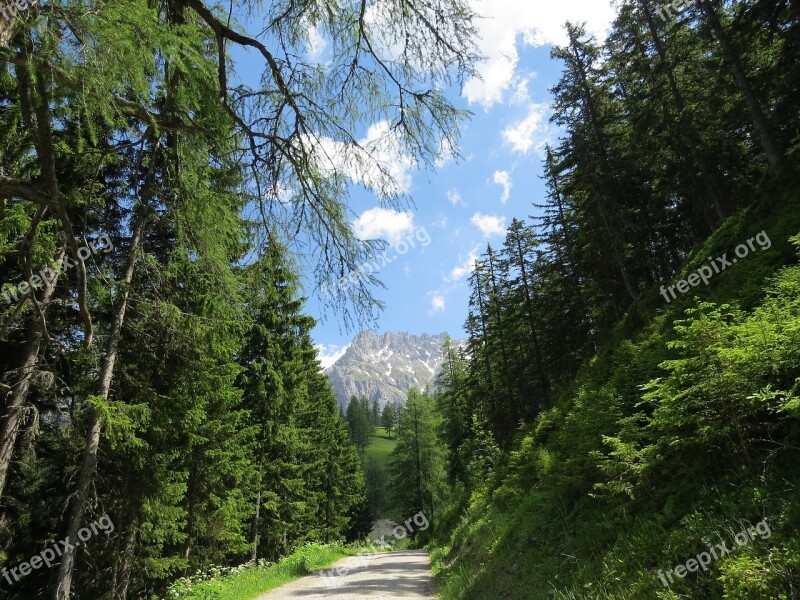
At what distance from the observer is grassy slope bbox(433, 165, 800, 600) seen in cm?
376

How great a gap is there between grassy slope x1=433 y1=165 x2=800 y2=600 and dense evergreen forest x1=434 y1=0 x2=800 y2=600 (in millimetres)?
33

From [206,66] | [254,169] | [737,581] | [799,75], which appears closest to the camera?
[737,581]

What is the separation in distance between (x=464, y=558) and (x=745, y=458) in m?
9.09

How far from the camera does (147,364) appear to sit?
10062 millimetres

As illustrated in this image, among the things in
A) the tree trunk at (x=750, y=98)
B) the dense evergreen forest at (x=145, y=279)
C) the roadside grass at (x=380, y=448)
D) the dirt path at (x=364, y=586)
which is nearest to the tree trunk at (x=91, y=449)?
the dense evergreen forest at (x=145, y=279)

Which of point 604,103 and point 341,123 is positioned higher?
point 604,103

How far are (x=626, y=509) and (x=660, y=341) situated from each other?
13.7ft

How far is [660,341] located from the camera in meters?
8.48

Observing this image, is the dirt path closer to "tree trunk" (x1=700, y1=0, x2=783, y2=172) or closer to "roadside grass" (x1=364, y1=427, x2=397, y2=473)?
"tree trunk" (x1=700, y1=0, x2=783, y2=172)

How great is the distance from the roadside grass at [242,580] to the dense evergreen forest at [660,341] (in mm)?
4567

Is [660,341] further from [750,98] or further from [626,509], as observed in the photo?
[750,98]

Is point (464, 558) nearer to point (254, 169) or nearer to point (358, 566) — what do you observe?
point (358, 566)

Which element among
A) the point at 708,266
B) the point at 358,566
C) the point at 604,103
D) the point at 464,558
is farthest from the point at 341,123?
the point at 604,103

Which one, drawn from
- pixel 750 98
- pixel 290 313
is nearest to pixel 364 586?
pixel 290 313
